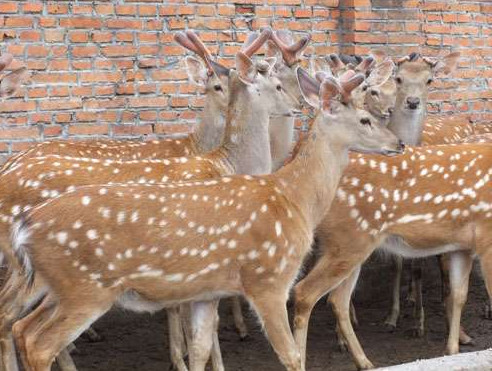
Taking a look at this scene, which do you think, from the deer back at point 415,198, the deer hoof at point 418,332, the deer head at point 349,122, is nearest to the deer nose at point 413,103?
the deer back at point 415,198

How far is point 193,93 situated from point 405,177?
2019mm

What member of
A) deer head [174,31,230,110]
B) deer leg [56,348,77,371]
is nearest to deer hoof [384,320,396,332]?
deer head [174,31,230,110]

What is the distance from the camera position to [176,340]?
6.85 metres

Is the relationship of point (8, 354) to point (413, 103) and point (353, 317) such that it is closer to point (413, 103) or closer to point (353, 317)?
point (353, 317)

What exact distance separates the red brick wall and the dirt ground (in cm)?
139

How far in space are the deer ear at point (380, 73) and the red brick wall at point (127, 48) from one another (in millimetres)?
835

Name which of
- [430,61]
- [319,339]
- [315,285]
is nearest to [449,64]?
[430,61]

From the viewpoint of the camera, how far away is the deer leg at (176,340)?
267 inches

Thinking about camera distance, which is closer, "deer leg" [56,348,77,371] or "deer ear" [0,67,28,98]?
"deer leg" [56,348,77,371]

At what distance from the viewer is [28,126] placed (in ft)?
25.4

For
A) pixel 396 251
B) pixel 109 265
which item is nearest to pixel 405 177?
pixel 396 251

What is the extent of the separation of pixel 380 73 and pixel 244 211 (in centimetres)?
272

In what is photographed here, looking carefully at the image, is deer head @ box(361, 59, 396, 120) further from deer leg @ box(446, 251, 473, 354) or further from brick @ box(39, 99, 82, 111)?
brick @ box(39, 99, 82, 111)

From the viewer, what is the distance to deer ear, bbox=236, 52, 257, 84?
7.00 m
